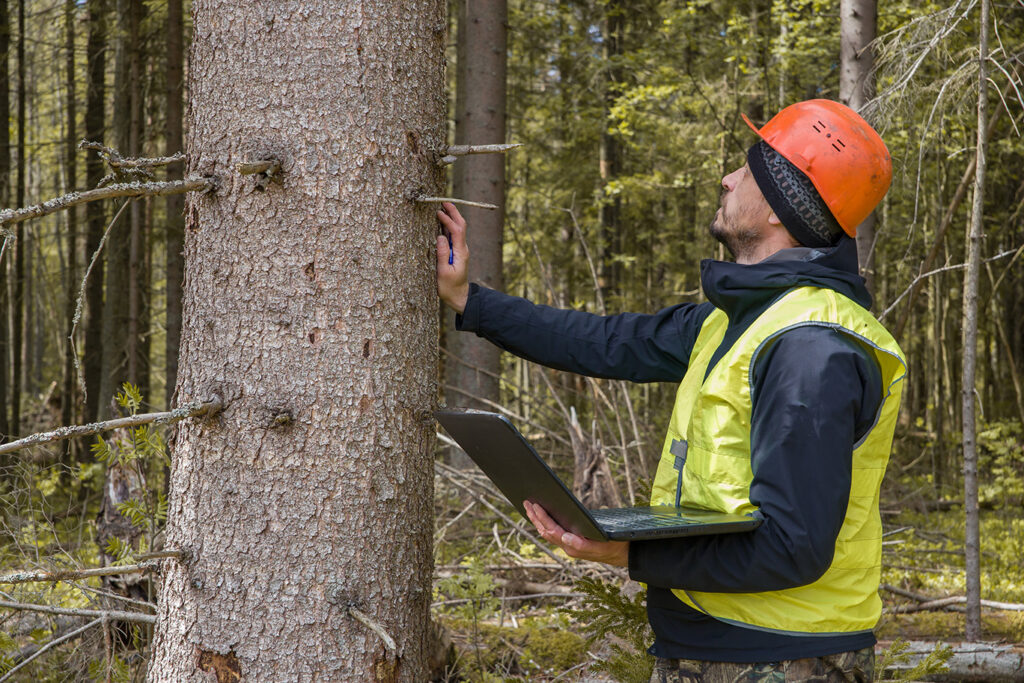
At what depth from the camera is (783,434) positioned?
5.99ft

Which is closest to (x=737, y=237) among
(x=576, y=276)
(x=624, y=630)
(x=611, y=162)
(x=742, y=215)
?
(x=742, y=215)

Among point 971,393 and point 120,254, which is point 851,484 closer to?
point 971,393

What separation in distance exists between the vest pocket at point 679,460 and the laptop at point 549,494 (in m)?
0.14

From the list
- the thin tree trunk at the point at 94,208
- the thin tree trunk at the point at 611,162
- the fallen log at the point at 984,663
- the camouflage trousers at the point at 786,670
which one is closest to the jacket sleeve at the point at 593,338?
the camouflage trousers at the point at 786,670

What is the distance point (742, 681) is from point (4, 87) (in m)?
9.26

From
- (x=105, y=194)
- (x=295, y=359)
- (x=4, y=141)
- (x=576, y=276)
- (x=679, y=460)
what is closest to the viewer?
(x=105, y=194)

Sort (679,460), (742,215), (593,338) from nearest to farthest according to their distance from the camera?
(679,460), (742,215), (593,338)

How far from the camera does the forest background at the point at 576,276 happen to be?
3777 mm

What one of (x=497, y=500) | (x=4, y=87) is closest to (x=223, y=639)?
(x=497, y=500)

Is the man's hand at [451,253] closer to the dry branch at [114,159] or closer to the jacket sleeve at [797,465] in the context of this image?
the dry branch at [114,159]

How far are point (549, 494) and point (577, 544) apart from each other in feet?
0.61

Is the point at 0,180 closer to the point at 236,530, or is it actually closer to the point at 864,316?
the point at 236,530

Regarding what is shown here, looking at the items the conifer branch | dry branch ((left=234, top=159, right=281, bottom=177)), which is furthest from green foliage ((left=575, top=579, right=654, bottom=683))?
dry branch ((left=234, top=159, right=281, bottom=177))

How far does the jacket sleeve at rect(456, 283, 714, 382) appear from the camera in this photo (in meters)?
2.77
